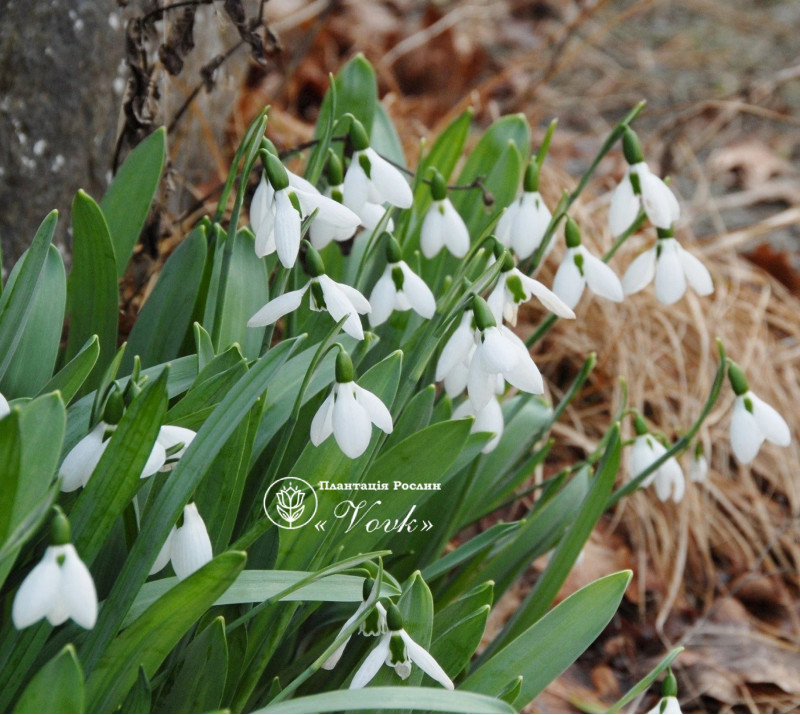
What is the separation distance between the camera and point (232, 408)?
3.22 feet

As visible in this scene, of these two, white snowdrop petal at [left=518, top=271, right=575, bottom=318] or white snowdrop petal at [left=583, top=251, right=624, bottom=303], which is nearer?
white snowdrop petal at [left=518, top=271, right=575, bottom=318]

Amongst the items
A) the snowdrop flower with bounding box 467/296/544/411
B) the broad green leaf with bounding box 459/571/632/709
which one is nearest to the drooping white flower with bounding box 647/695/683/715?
the broad green leaf with bounding box 459/571/632/709

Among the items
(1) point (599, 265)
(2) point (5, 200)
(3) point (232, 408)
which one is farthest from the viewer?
(2) point (5, 200)

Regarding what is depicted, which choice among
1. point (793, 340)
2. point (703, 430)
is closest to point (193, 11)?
point (703, 430)

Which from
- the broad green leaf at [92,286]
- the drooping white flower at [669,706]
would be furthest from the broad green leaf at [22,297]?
the drooping white flower at [669,706]

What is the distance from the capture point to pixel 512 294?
1.20m

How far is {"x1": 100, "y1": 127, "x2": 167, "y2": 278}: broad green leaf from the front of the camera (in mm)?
1461

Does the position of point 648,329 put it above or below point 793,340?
above

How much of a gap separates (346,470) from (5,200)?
952 mm

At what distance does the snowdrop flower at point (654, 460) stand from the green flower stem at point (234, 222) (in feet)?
2.15

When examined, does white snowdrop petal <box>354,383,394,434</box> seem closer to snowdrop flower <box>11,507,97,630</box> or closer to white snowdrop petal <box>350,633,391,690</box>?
white snowdrop petal <box>350,633,391,690</box>

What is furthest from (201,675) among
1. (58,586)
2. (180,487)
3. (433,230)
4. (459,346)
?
(433,230)

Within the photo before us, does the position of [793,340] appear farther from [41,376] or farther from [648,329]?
[41,376]

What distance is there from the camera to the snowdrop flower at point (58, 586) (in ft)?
2.54
